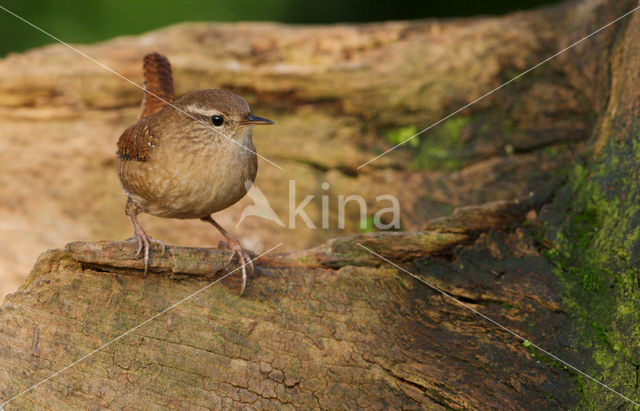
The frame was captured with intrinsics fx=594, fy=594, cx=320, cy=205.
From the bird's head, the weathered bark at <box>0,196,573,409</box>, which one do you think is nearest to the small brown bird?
the bird's head

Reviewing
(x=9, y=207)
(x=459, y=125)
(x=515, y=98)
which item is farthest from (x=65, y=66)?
(x=515, y=98)

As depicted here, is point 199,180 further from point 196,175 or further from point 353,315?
point 353,315

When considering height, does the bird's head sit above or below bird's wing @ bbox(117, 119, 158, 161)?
above

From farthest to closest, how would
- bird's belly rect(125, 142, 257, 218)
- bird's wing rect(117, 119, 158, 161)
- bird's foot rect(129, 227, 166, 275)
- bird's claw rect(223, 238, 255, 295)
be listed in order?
1. bird's wing rect(117, 119, 158, 161)
2. bird's belly rect(125, 142, 257, 218)
3. bird's claw rect(223, 238, 255, 295)
4. bird's foot rect(129, 227, 166, 275)

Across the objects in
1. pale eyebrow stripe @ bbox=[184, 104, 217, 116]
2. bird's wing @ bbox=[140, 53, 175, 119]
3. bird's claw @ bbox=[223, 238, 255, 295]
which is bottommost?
bird's claw @ bbox=[223, 238, 255, 295]

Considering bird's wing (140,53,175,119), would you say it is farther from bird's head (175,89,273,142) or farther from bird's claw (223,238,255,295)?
bird's claw (223,238,255,295)

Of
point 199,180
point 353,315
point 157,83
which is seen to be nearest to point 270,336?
point 353,315

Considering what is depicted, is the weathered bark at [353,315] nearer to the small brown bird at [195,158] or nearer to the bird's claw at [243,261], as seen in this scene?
the bird's claw at [243,261]
